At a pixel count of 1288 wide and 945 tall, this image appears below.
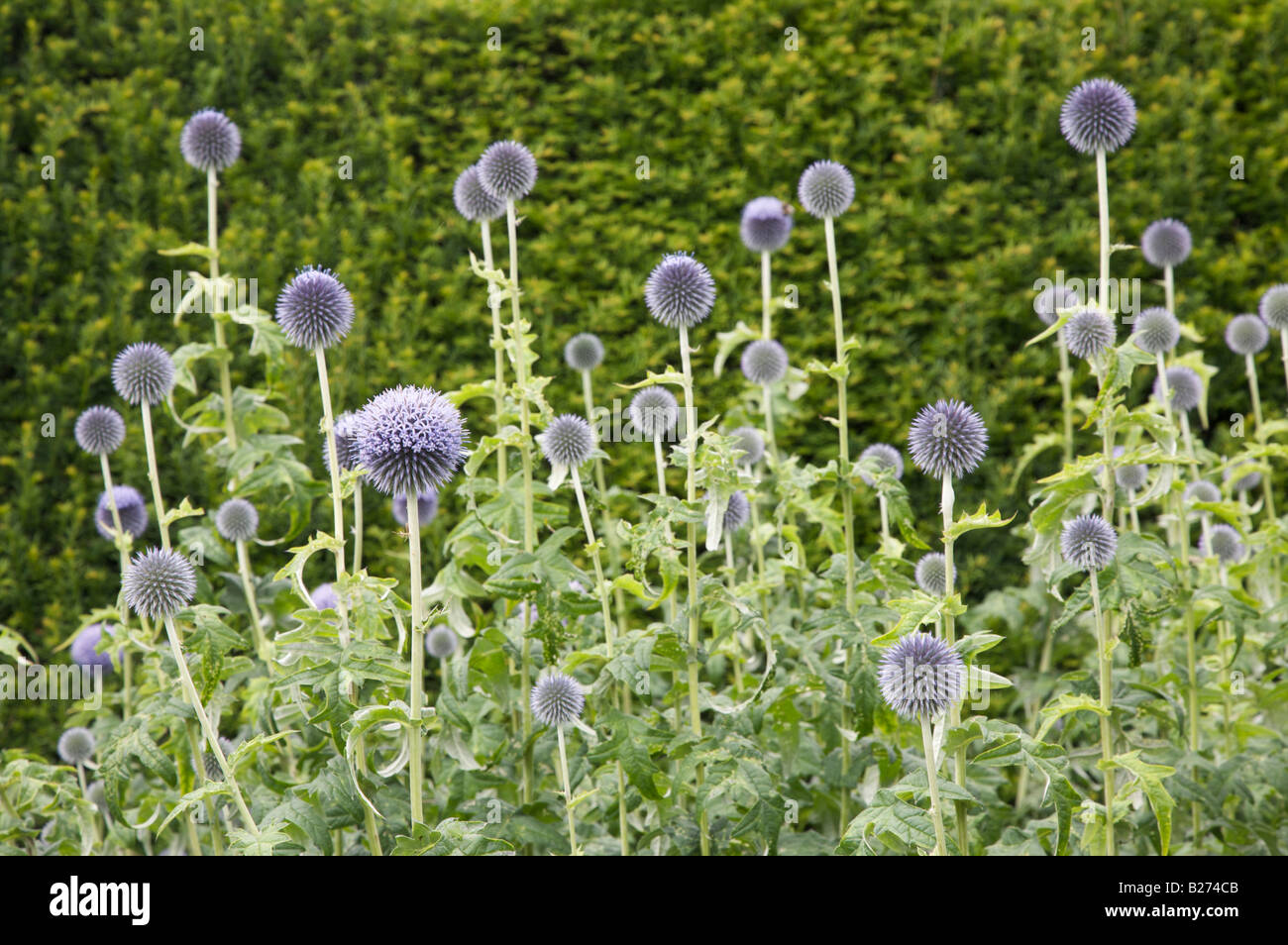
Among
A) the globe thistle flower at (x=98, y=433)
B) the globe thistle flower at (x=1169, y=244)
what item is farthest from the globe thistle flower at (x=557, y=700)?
the globe thistle flower at (x=1169, y=244)

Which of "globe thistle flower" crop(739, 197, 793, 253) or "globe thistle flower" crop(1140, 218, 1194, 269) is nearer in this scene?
"globe thistle flower" crop(739, 197, 793, 253)

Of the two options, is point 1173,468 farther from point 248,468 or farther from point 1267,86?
point 1267,86

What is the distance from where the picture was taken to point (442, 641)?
409 centimetres

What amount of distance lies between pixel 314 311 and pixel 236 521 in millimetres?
1001

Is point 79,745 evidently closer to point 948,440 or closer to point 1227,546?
point 948,440

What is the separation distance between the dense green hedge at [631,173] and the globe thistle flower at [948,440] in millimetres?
3004

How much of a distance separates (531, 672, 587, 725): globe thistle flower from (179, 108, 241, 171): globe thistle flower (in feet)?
7.55

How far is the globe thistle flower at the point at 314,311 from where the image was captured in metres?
3.05

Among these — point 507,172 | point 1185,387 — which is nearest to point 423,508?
point 507,172

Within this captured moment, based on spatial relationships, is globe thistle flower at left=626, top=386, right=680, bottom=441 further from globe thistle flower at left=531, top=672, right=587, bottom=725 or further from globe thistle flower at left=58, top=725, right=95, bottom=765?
globe thistle flower at left=58, top=725, right=95, bottom=765

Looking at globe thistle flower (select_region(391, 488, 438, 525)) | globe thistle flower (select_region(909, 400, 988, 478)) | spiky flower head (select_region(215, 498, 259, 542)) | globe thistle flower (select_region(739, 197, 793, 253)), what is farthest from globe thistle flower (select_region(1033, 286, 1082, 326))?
spiky flower head (select_region(215, 498, 259, 542))

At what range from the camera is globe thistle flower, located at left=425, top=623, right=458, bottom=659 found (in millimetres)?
4082

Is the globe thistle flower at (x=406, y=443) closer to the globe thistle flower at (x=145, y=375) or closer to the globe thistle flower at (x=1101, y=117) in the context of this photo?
the globe thistle flower at (x=145, y=375)

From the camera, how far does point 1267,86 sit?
6.16 meters
